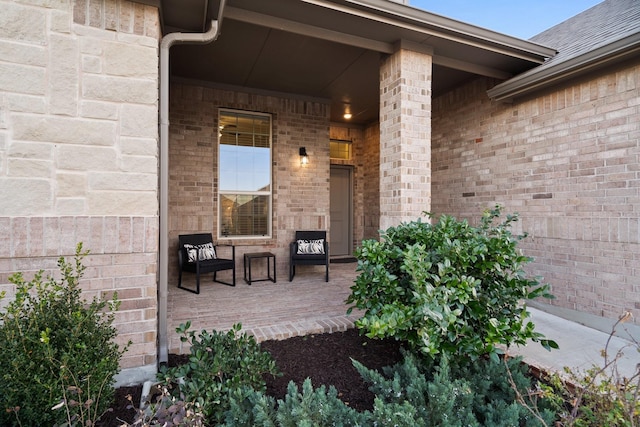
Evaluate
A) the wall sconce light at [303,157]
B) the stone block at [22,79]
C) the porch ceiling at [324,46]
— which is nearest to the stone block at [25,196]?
the stone block at [22,79]

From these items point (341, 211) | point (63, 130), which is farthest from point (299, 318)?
point (341, 211)

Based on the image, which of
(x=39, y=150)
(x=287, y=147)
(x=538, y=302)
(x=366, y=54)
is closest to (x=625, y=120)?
(x=538, y=302)

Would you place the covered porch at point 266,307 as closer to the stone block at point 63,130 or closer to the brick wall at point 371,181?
the stone block at point 63,130

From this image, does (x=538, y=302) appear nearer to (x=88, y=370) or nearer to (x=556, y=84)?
(x=556, y=84)

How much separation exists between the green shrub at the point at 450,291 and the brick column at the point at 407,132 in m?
0.90

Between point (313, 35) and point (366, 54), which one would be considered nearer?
point (313, 35)

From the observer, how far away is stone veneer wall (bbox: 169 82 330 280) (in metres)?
4.84

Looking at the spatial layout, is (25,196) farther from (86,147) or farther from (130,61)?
(130,61)

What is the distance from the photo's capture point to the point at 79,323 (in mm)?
1557

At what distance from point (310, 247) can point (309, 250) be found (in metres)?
0.06

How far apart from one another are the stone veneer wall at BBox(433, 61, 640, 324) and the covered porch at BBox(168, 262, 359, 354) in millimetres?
2449

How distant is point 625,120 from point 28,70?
4.89 metres

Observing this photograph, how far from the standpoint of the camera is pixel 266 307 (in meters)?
3.51

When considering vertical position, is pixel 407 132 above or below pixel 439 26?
below
